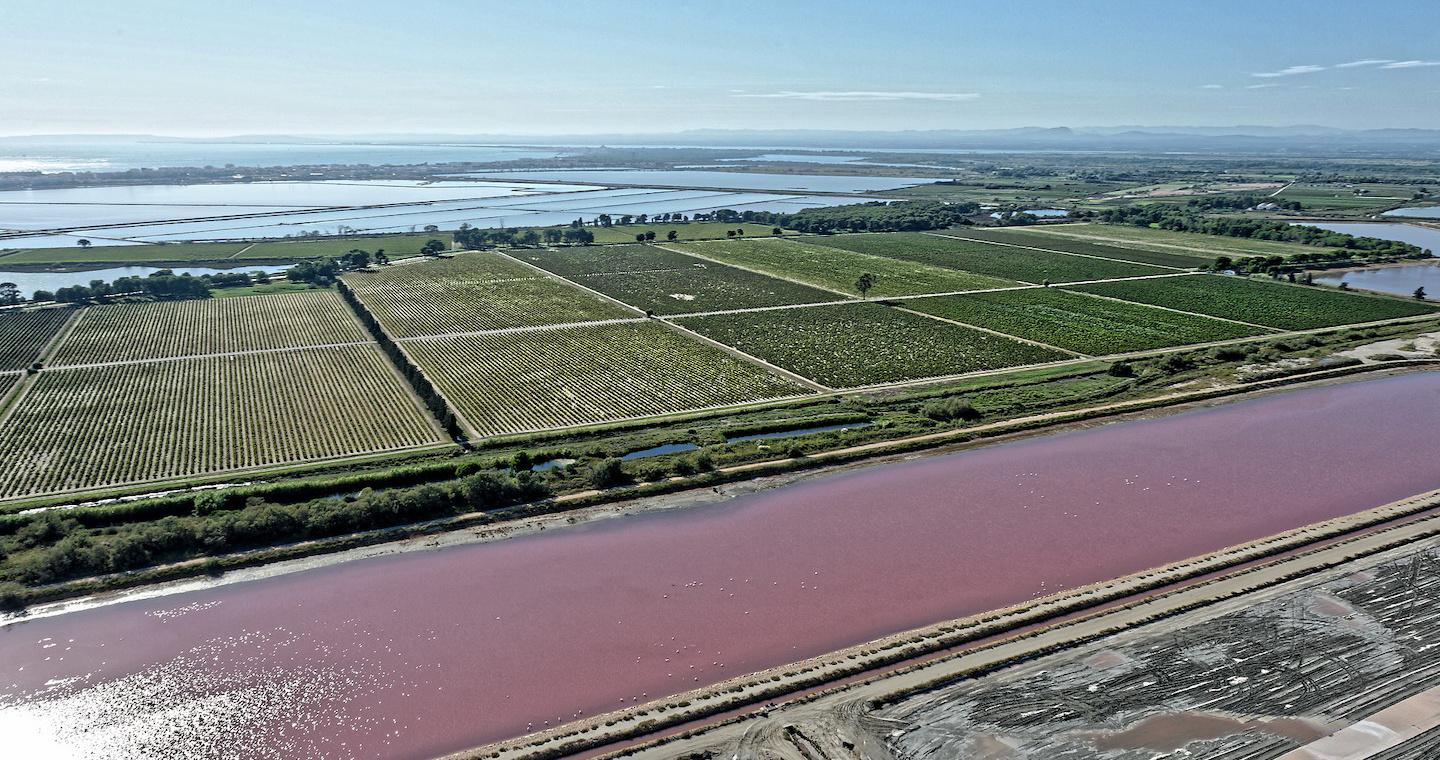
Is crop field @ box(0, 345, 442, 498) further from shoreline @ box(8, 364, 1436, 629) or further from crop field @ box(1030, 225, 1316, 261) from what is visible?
crop field @ box(1030, 225, 1316, 261)

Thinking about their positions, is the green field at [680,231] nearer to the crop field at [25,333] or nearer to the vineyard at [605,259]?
the vineyard at [605,259]

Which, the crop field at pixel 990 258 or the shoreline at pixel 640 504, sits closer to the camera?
the shoreline at pixel 640 504

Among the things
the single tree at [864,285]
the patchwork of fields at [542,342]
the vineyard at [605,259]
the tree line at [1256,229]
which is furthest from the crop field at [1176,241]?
the vineyard at [605,259]

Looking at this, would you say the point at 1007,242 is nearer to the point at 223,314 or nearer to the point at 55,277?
the point at 223,314

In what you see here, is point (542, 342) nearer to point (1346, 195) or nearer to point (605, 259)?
point (605, 259)

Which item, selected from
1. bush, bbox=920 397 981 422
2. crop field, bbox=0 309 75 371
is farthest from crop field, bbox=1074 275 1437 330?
crop field, bbox=0 309 75 371

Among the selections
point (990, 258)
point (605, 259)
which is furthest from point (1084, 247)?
point (605, 259)
